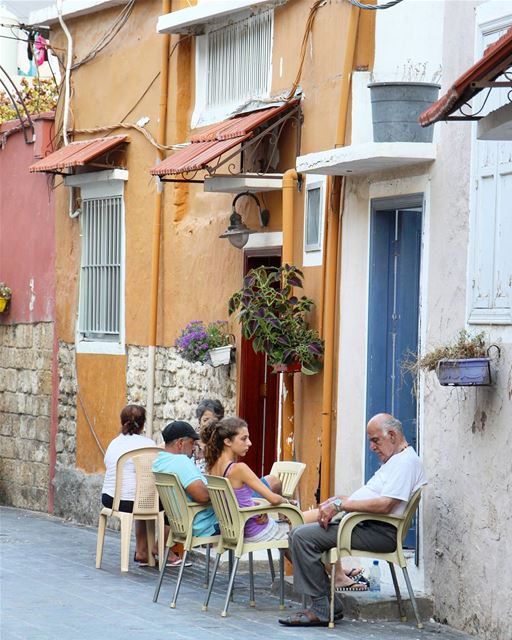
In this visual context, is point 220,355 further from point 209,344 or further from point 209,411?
point 209,411

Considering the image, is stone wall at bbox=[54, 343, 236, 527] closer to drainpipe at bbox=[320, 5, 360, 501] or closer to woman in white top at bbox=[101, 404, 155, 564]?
woman in white top at bbox=[101, 404, 155, 564]

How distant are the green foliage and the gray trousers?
1306cm

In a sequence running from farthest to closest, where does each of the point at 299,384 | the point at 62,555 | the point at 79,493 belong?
the point at 79,493, the point at 62,555, the point at 299,384

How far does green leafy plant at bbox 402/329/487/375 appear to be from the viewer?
30.6 ft

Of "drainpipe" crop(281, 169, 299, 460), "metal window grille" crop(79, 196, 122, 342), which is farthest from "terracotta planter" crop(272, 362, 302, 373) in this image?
"metal window grille" crop(79, 196, 122, 342)

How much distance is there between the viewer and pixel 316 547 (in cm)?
952

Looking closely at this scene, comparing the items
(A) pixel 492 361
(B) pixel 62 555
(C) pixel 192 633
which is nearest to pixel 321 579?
(C) pixel 192 633

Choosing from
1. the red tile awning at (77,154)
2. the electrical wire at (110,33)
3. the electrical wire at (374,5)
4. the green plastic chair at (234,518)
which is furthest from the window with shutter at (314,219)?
the electrical wire at (110,33)

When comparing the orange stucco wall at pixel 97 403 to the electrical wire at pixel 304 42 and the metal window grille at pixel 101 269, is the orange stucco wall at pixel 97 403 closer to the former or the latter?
the metal window grille at pixel 101 269

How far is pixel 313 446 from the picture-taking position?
1181 cm

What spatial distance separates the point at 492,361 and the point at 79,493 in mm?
8346

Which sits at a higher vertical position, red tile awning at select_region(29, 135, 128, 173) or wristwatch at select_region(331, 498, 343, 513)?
red tile awning at select_region(29, 135, 128, 173)

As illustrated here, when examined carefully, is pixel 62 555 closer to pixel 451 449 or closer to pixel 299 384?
pixel 299 384

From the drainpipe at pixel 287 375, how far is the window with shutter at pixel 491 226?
2818mm
